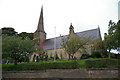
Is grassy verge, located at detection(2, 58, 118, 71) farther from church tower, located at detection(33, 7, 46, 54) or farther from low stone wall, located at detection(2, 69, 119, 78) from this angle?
church tower, located at detection(33, 7, 46, 54)

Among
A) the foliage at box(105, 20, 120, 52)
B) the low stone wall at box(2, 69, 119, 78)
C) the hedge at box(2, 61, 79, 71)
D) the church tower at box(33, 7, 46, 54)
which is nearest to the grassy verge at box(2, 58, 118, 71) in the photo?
the hedge at box(2, 61, 79, 71)

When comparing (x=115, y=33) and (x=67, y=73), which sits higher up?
(x=115, y=33)

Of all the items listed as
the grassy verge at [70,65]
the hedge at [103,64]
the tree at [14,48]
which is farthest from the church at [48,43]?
the hedge at [103,64]

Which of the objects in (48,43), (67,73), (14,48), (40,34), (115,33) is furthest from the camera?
(40,34)

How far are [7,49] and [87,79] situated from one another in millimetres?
15915

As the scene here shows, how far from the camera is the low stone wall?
15274 millimetres

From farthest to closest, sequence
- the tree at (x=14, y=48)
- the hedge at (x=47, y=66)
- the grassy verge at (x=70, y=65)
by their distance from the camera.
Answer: the tree at (x=14, y=48)
the hedge at (x=47, y=66)
the grassy verge at (x=70, y=65)

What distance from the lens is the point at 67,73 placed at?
1739 centimetres

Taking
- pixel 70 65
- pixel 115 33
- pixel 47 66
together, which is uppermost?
pixel 115 33

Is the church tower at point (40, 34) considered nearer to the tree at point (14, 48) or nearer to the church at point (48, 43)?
the church at point (48, 43)

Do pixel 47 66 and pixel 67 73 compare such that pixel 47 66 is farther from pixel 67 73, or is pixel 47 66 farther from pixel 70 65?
pixel 70 65

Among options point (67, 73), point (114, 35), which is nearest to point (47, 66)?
point (67, 73)

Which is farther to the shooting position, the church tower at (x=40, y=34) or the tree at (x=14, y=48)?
the church tower at (x=40, y=34)

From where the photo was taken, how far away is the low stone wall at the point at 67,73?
1527cm
